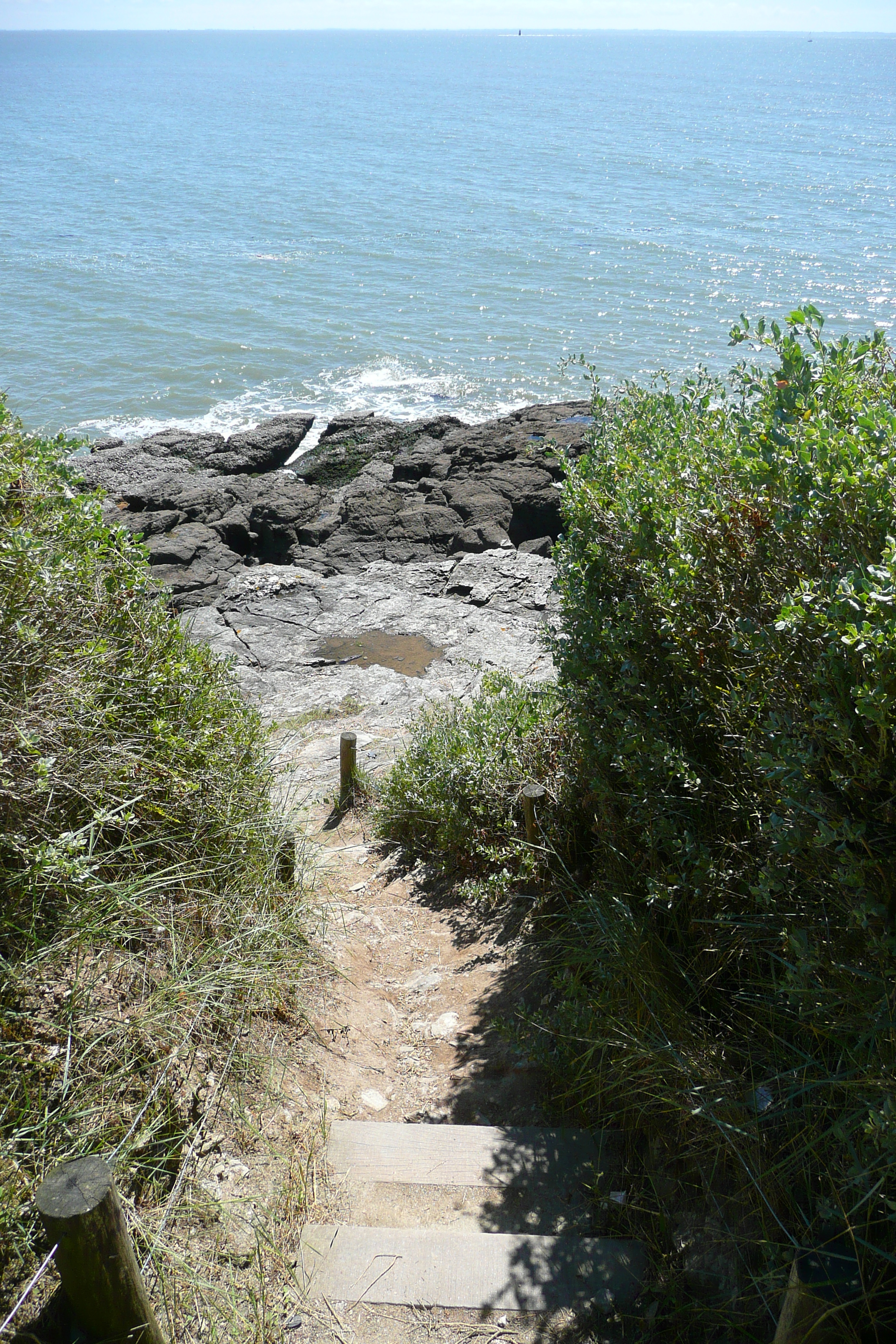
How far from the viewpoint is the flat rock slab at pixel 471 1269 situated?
2754 millimetres

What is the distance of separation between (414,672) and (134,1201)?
7029 millimetres

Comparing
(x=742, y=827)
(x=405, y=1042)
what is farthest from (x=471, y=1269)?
(x=742, y=827)

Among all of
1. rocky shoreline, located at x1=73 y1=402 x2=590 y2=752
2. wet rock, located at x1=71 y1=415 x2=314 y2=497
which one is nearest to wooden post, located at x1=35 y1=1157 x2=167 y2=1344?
rocky shoreline, located at x1=73 y1=402 x2=590 y2=752

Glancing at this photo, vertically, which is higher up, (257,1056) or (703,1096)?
(703,1096)

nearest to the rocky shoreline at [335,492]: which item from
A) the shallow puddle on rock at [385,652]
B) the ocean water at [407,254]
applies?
the shallow puddle on rock at [385,652]

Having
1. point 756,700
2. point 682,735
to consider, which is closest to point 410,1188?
point 682,735

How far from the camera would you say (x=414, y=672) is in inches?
378

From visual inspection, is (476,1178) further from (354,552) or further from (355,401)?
(355,401)

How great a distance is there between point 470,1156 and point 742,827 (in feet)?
5.07

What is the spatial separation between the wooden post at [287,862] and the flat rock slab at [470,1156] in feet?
4.13

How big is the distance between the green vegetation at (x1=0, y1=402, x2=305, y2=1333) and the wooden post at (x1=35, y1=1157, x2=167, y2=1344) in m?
0.26

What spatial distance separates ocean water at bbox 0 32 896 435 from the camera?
2259 centimetres

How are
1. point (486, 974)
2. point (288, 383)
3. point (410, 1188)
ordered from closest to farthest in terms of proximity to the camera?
1. point (410, 1188)
2. point (486, 974)
3. point (288, 383)

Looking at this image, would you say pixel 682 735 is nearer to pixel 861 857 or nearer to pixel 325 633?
pixel 861 857
